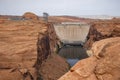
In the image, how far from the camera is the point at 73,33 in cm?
8025

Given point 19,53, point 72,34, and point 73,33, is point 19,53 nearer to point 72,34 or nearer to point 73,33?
point 72,34

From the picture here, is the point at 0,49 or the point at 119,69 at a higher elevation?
the point at 119,69

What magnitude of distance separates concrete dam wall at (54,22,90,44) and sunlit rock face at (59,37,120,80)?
6954 centimetres

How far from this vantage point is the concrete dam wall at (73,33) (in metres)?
79.6

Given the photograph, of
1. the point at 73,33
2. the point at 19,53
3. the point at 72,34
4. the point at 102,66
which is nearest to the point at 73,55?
the point at 72,34

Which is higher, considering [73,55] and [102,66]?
[102,66]

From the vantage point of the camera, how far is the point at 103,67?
9.01 m

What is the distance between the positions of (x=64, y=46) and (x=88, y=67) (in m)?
70.3

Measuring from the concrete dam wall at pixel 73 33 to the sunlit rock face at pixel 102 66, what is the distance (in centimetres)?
6954

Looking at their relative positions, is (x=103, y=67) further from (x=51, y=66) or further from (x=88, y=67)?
(x=51, y=66)

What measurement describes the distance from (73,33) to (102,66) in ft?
234

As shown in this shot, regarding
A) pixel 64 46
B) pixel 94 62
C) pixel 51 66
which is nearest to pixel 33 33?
pixel 51 66

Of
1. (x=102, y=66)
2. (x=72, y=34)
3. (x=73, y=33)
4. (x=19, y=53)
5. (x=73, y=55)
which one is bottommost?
(x=73, y=55)

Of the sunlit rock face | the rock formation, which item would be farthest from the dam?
the sunlit rock face
